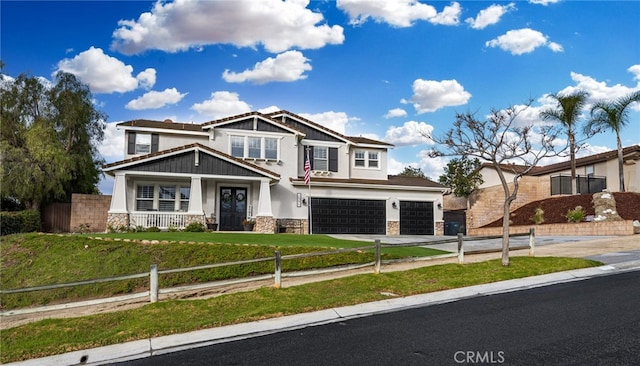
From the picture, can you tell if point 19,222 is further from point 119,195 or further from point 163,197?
point 163,197

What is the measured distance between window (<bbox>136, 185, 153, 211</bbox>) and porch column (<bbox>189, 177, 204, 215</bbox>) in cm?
275

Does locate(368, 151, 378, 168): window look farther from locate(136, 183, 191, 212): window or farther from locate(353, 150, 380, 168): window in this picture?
locate(136, 183, 191, 212): window

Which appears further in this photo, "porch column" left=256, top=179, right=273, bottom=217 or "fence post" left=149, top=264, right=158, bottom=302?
"porch column" left=256, top=179, right=273, bottom=217

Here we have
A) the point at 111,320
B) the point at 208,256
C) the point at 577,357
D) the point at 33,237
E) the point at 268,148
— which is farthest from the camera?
the point at 268,148

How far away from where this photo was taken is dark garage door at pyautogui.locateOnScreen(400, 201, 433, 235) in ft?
96.6

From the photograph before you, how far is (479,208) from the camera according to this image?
33188 mm

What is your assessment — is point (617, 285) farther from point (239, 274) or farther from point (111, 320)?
point (111, 320)

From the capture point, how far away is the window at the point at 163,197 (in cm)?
2534

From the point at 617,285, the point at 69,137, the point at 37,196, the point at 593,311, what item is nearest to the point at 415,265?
the point at 617,285

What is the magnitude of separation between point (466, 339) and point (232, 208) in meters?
20.9

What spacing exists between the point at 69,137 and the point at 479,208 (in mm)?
27835

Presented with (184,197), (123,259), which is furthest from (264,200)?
(123,259)

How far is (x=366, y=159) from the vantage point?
30.9 meters

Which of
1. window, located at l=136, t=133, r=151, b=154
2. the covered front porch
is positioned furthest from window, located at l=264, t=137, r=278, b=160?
window, located at l=136, t=133, r=151, b=154
